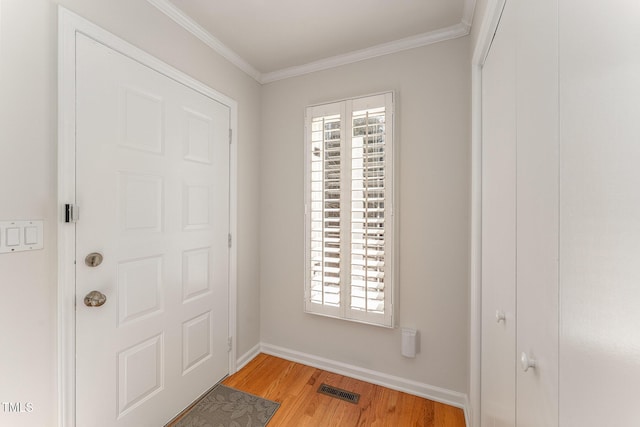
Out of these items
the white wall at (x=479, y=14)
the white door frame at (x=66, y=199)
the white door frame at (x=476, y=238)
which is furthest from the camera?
the white door frame at (x=476, y=238)

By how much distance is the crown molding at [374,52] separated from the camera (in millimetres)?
1778

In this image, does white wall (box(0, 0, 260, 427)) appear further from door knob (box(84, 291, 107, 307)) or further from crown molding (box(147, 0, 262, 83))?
crown molding (box(147, 0, 262, 83))

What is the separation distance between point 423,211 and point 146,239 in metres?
1.71

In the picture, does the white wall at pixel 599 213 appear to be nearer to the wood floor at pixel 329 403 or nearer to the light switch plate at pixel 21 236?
the wood floor at pixel 329 403

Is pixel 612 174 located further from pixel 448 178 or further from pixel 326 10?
pixel 326 10

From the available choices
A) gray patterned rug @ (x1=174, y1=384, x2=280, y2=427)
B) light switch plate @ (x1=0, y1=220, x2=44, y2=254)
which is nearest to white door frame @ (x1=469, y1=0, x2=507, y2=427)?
gray patterned rug @ (x1=174, y1=384, x2=280, y2=427)

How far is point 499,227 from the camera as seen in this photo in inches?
43.3

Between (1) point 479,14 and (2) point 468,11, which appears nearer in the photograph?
(1) point 479,14

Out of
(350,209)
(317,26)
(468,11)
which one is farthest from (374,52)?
(350,209)

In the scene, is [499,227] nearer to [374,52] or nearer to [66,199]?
[374,52]

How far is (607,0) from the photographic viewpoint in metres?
0.41

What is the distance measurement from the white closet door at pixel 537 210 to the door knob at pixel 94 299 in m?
1.66

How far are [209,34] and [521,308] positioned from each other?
89.3 inches

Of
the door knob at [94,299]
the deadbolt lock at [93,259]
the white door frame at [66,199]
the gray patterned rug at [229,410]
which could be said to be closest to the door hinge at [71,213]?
the white door frame at [66,199]
